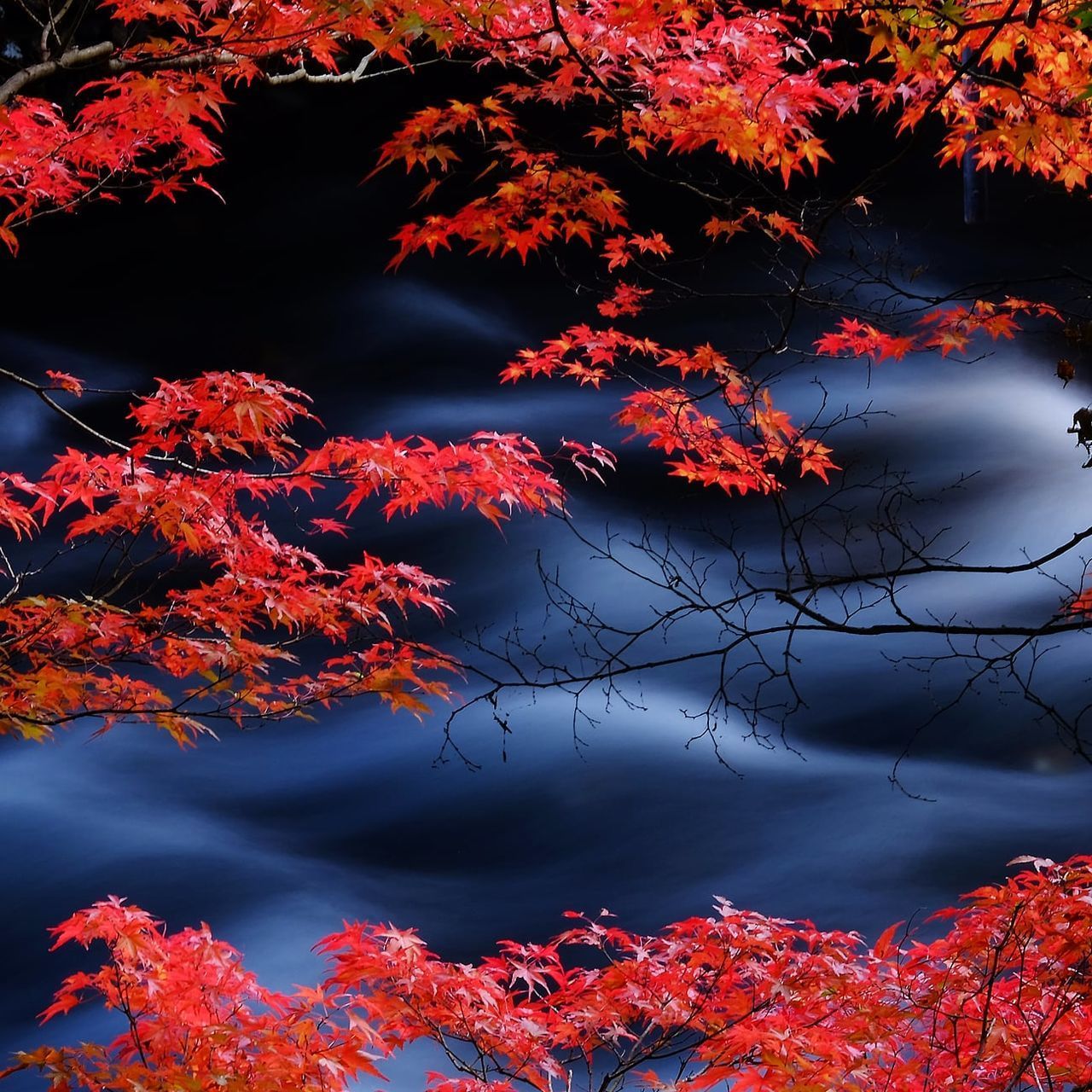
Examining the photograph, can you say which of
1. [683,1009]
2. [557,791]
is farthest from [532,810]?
[683,1009]

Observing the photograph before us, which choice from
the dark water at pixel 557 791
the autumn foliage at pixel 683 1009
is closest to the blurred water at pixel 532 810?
the dark water at pixel 557 791

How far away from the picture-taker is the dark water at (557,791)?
272 inches

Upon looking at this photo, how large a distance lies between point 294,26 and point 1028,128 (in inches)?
→ 94.4

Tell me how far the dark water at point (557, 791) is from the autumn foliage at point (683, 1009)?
248 centimetres

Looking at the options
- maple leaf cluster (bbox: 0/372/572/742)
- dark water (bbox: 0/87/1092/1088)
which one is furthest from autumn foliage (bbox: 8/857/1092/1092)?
dark water (bbox: 0/87/1092/1088)

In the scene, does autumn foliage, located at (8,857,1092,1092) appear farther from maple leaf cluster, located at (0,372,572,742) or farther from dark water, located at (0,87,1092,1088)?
dark water, located at (0,87,1092,1088)

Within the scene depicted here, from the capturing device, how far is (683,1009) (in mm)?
3340

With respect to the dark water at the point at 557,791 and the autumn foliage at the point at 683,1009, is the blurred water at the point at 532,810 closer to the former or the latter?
the dark water at the point at 557,791

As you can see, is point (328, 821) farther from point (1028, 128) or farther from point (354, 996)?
point (1028, 128)

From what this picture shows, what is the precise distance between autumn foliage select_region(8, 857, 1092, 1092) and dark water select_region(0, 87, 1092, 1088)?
2475 mm

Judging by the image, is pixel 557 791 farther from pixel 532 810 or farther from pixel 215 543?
pixel 215 543

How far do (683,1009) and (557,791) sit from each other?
446 cm

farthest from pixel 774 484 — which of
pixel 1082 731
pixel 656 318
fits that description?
pixel 656 318

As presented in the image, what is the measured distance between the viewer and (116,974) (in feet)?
11.0
